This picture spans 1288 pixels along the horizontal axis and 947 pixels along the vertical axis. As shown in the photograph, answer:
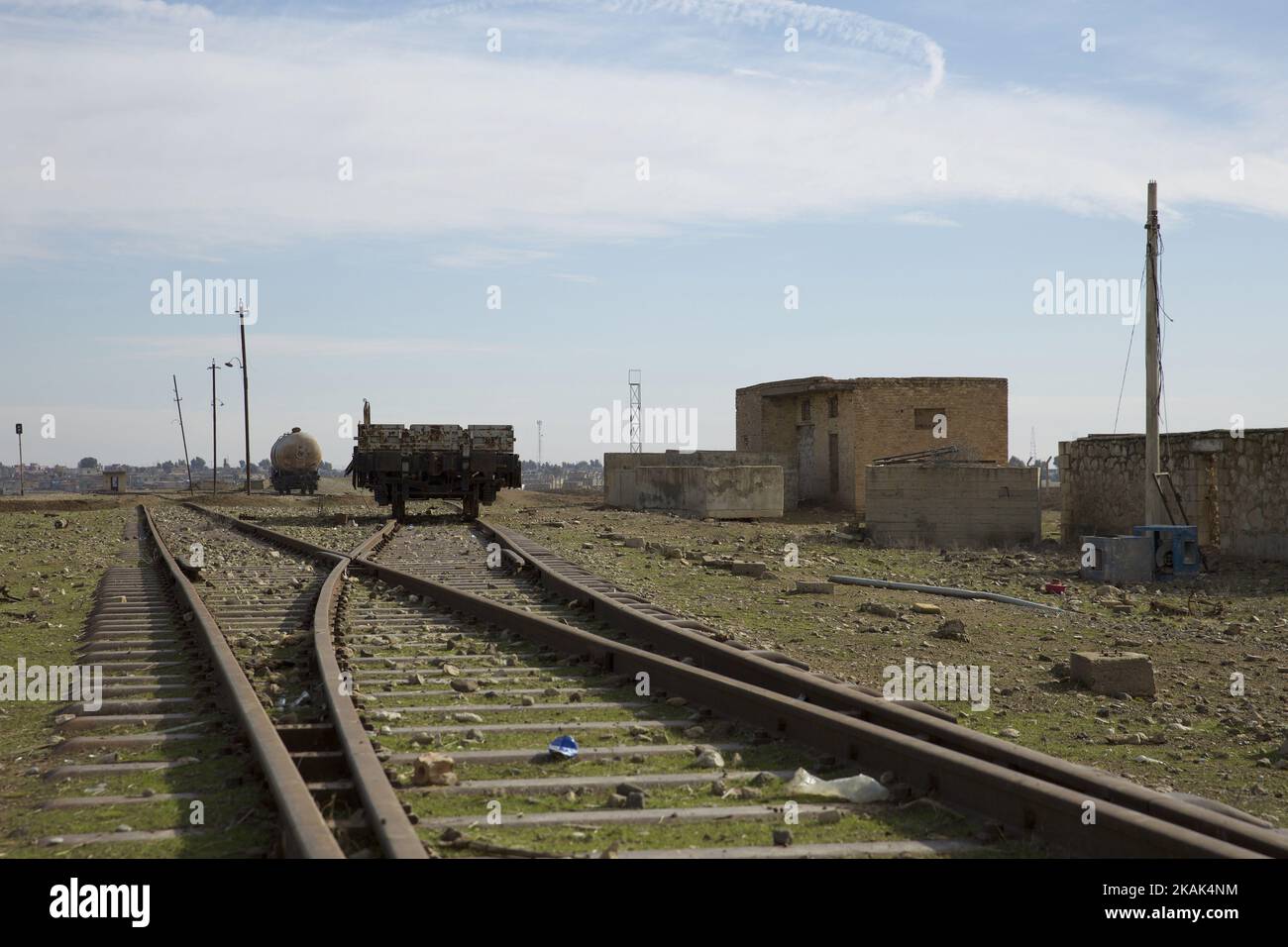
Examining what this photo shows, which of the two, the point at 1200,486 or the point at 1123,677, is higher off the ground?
the point at 1200,486

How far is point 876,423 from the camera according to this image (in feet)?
109

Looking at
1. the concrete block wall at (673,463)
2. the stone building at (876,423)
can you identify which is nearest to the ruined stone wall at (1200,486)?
the stone building at (876,423)

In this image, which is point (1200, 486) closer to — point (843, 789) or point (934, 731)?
point (934, 731)

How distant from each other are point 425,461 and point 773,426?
48.4 feet

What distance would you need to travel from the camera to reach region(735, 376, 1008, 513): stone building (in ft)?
109

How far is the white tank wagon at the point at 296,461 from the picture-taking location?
Result: 184 feet

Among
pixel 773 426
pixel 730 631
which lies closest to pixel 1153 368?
pixel 730 631

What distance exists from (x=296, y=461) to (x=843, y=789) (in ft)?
178

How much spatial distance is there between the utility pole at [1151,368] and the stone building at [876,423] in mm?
15792

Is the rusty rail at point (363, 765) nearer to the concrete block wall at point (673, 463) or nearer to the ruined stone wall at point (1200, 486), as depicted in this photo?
the ruined stone wall at point (1200, 486)

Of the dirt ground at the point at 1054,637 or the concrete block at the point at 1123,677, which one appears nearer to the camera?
the dirt ground at the point at 1054,637

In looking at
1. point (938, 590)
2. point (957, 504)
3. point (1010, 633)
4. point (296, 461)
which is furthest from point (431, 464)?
point (296, 461)

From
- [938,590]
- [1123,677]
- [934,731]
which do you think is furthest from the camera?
[938,590]
